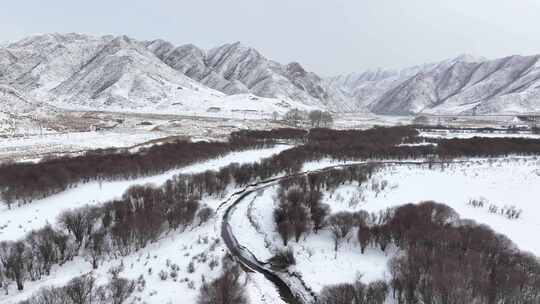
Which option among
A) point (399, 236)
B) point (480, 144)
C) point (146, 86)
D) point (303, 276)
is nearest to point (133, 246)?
point (303, 276)

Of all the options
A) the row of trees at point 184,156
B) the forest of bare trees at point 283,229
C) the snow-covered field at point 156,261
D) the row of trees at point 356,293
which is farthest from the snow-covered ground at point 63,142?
the row of trees at point 356,293

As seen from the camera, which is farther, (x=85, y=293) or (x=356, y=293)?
(x=356, y=293)

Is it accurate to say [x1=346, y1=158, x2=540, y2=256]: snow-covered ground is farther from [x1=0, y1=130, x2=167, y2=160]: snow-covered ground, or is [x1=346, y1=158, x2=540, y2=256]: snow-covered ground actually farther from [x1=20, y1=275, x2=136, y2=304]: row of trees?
Answer: [x1=0, y1=130, x2=167, y2=160]: snow-covered ground

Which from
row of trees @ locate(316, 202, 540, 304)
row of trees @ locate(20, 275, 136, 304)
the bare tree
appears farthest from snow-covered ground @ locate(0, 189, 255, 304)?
row of trees @ locate(316, 202, 540, 304)

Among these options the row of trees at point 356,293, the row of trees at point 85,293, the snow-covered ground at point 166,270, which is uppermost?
the row of trees at point 85,293

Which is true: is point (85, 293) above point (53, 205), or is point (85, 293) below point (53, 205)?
below

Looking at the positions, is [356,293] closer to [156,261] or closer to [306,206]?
[156,261]

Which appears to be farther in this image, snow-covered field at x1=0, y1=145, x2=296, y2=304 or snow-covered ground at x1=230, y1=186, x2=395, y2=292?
snow-covered ground at x1=230, y1=186, x2=395, y2=292

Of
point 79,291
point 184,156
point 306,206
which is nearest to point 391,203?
point 306,206

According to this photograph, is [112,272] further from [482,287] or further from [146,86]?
[146,86]

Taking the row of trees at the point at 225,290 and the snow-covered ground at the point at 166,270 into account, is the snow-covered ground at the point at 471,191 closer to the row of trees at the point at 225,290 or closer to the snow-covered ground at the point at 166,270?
the snow-covered ground at the point at 166,270

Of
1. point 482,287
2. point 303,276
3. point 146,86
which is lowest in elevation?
point 303,276
